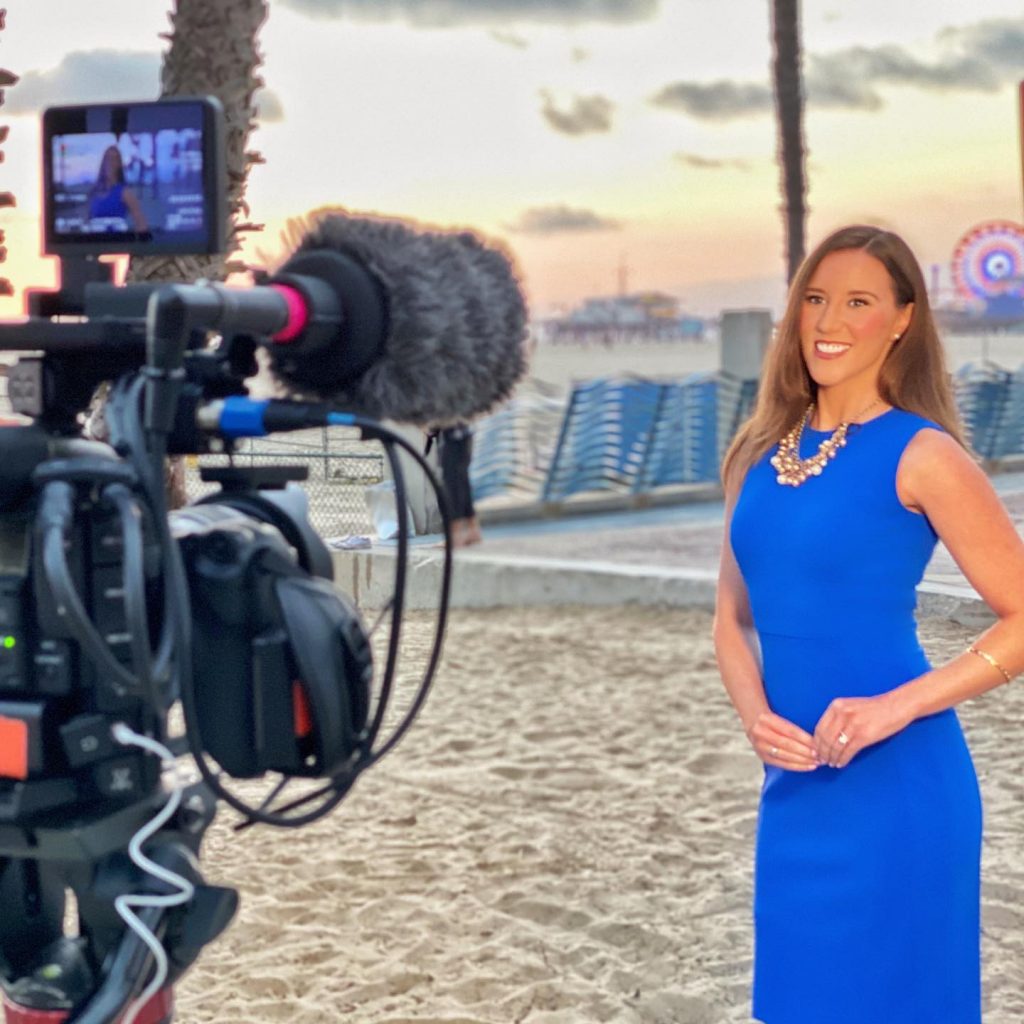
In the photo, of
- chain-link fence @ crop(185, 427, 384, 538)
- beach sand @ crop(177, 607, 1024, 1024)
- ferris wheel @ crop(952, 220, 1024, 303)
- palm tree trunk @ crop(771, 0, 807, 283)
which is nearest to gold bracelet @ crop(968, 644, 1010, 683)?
beach sand @ crop(177, 607, 1024, 1024)

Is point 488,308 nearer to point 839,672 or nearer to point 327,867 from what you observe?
point 839,672

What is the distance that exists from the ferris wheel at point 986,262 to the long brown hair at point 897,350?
3333 cm

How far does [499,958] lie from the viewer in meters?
4.12

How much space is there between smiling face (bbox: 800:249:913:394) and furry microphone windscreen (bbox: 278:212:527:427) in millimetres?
803

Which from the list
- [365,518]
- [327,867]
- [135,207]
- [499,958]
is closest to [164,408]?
[135,207]

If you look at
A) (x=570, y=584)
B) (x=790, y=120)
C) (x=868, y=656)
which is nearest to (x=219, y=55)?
(x=868, y=656)

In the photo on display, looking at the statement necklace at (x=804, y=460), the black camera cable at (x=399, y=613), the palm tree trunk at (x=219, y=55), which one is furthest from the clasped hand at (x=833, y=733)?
the palm tree trunk at (x=219, y=55)

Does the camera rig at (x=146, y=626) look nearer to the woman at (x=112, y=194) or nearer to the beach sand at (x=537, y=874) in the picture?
the woman at (x=112, y=194)

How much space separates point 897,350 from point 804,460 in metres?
0.23

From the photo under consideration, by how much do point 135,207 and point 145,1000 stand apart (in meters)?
0.89

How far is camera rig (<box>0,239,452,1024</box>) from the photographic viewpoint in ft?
5.50

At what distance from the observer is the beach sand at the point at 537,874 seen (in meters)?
3.87

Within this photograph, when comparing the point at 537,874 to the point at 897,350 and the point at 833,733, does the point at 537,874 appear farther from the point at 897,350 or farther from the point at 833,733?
the point at 897,350

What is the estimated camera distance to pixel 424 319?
1724 mm
